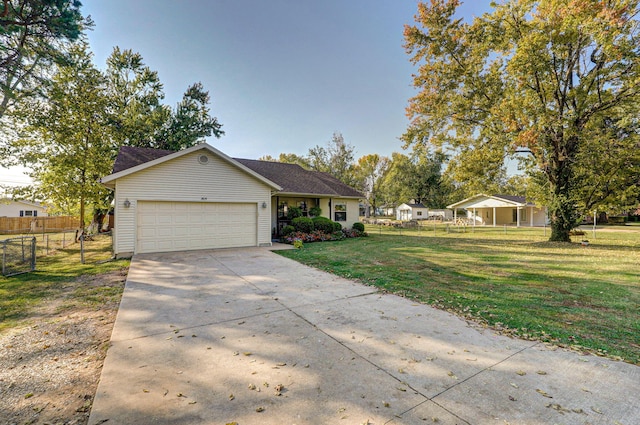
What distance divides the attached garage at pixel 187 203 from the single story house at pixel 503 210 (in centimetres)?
2538

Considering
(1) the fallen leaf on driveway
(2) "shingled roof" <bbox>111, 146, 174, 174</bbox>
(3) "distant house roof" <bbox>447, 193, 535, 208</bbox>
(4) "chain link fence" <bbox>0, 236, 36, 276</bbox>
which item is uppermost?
(2) "shingled roof" <bbox>111, 146, 174, 174</bbox>

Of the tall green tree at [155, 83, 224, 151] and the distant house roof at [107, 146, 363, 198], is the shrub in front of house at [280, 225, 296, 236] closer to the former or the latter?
the distant house roof at [107, 146, 363, 198]

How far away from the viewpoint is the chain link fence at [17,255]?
7746mm

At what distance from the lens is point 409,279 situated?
705cm

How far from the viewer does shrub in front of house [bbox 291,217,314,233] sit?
15156 millimetres

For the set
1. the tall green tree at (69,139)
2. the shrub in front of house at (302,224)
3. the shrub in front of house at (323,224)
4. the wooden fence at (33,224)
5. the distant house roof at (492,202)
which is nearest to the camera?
the tall green tree at (69,139)

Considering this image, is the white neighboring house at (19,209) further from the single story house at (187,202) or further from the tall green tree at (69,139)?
the single story house at (187,202)

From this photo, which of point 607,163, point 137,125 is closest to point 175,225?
point 137,125

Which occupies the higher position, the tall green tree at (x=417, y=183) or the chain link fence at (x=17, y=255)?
the tall green tree at (x=417, y=183)

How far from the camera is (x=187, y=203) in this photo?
36.8 feet

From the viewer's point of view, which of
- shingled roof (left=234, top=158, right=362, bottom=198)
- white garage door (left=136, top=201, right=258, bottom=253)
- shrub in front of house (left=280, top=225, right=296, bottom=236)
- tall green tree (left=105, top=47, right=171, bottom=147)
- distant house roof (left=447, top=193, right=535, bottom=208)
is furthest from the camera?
distant house roof (left=447, top=193, right=535, bottom=208)

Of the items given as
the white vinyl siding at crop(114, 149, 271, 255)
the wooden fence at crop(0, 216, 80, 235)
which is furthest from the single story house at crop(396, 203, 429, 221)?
the wooden fence at crop(0, 216, 80, 235)

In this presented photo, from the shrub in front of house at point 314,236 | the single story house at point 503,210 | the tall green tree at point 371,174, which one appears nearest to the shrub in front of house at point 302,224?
the shrub in front of house at point 314,236

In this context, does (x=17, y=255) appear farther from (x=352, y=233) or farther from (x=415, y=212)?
(x=415, y=212)
